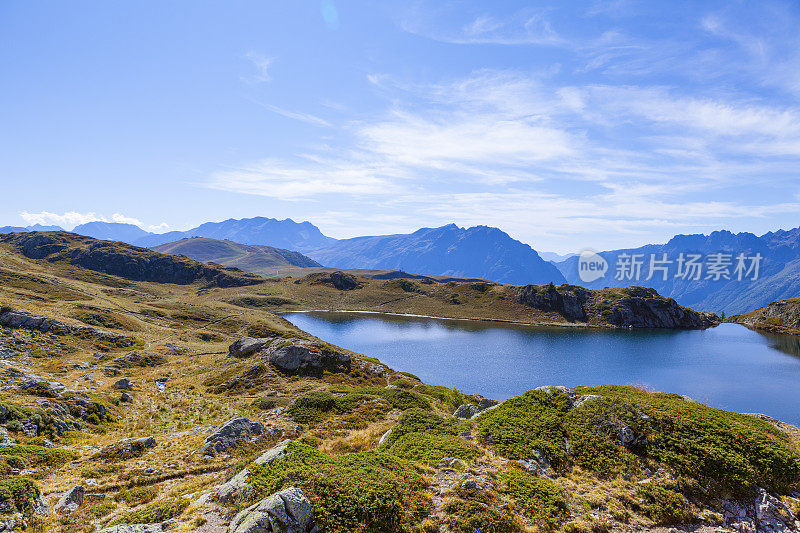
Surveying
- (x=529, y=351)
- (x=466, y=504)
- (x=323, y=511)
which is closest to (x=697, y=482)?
(x=466, y=504)

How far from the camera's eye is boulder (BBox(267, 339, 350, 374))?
46.9 meters

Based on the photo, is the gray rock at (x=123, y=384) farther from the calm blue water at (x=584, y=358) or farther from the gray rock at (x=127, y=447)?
the calm blue water at (x=584, y=358)

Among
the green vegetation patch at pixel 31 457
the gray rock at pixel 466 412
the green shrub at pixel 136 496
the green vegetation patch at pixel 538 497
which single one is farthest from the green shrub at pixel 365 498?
the green vegetation patch at pixel 31 457

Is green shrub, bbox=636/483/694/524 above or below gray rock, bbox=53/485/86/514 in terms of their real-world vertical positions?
above

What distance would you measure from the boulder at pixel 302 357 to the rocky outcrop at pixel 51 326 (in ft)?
105

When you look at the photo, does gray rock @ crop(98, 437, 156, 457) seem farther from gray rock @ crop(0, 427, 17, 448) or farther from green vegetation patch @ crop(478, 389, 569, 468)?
green vegetation patch @ crop(478, 389, 569, 468)

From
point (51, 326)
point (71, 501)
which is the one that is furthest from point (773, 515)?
point (51, 326)

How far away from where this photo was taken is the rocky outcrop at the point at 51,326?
1996 inches

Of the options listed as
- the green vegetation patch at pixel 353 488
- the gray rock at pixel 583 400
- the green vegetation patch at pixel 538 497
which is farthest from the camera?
the gray rock at pixel 583 400

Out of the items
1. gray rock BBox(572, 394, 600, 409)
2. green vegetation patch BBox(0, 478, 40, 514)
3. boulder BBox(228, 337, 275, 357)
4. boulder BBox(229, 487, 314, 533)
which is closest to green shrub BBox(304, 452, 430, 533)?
boulder BBox(229, 487, 314, 533)

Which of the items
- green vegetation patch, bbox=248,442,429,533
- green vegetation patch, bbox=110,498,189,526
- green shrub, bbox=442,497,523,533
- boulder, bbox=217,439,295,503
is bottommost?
→ green vegetation patch, bbox=110,498,189,526

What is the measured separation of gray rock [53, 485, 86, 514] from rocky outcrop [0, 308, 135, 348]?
2085 inches

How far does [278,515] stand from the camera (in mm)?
12086

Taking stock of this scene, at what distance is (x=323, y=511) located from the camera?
12.8 meters
